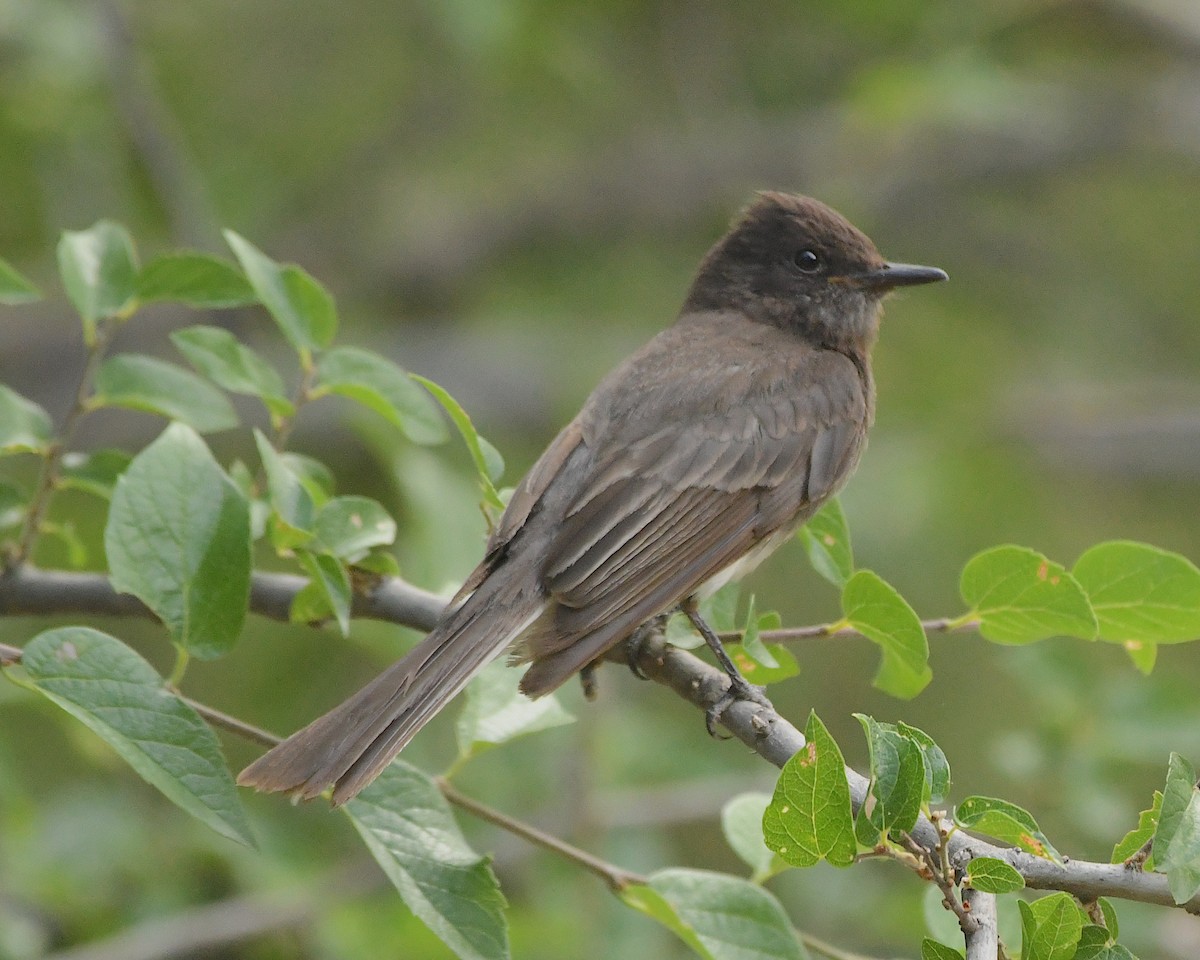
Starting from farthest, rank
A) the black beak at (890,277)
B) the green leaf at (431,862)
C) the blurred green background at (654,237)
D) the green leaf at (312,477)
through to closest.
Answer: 1. the blurred green background at (654,237)
2. the black beak at (890,277)
3. the green leaf at (312,477)
4. the green leaf at (431,862)

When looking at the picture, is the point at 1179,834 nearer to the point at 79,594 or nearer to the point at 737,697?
the point at 737,697

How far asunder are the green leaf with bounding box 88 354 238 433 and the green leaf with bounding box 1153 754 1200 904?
1827 millimetres

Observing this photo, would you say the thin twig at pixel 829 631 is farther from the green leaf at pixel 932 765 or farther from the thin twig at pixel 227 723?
the thin twig at pixel 227 723

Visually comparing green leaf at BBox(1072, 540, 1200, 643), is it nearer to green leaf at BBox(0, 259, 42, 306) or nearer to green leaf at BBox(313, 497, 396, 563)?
green leaf at BBox(313, 497, 396, 563)

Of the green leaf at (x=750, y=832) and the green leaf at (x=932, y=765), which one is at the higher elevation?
the green leaf at (x=932, y=765)

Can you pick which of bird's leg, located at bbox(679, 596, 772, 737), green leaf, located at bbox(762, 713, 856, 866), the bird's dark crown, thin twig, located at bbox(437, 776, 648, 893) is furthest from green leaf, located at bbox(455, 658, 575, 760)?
the bird's dark crown

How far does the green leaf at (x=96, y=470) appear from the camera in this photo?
9.69 ft

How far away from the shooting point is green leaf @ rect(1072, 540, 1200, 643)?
8.50 feet

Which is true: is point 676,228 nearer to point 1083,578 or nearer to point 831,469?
point 831,469

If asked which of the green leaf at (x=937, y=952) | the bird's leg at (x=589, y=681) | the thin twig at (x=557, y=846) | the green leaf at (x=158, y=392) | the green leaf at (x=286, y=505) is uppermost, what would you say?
the green leaf at (x=158, y=392)

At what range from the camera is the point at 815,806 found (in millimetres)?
2082

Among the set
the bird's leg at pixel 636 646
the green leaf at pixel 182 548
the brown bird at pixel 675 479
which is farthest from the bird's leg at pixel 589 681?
the green leaf at pixel 182 548

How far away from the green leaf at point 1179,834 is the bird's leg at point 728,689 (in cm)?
79

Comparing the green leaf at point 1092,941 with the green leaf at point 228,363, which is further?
the green leaf at point 228,363
